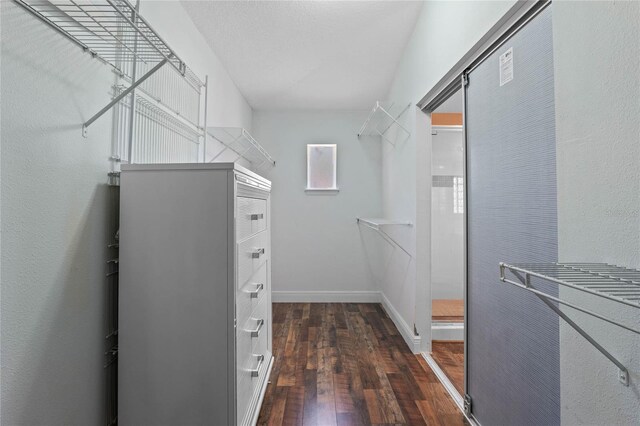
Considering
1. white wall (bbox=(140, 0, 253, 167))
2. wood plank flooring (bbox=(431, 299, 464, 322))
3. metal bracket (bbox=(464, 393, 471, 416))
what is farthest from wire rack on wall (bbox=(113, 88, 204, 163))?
wood plank flooring (bbox=(431, 299, 464, 322))

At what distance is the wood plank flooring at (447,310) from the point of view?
9.16 feet

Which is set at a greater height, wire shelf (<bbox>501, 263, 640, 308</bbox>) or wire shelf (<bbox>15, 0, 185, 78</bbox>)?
wire shelf (<bbox>15, 0, 185, 78</bbox>)

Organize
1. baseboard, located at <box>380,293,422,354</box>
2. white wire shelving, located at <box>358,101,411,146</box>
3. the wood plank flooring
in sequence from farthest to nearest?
the wood plank flooring < white wire shelving, located at <box>358,101,411,146</box> < baseboard, located at <box>380,293,422,354</box>

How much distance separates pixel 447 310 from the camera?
2.98m

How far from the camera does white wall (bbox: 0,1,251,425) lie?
88 centimetres

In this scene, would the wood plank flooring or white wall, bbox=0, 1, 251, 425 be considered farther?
the wood plank flooring

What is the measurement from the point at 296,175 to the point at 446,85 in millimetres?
2256

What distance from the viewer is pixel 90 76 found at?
1.17 metres

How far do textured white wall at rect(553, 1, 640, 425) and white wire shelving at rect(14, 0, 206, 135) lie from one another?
1204mm

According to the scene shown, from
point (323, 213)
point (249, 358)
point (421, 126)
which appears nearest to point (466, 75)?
point (421, 126)

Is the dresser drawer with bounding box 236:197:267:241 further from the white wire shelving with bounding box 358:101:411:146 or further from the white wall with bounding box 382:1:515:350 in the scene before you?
the white wire shelving with bounding box 358:101:411:146

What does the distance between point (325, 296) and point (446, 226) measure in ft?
5.33

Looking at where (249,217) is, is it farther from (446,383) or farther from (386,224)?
(446,383)

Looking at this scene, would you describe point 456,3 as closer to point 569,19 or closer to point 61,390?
point 569,19
